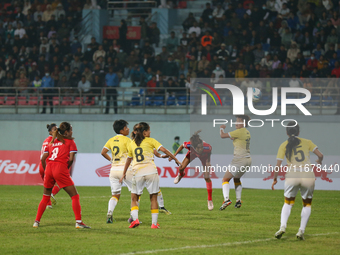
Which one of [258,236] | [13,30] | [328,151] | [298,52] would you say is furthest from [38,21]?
[258,236]

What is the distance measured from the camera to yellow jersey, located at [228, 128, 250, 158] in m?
14.8

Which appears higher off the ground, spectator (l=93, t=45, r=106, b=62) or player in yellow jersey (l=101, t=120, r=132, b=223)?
spectator (l=93, t=45, r=106, b=62)

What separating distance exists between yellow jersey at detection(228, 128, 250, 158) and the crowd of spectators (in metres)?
9.72

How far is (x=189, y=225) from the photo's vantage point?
11273 millimetres

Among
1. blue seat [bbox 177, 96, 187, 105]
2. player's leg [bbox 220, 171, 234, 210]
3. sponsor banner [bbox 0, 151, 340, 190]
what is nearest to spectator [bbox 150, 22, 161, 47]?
blue seat [bbox 177, 96, 187, 105]

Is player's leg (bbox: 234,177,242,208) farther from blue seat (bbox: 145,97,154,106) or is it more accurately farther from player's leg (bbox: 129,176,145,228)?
blue seat (bbox: 145,97,154,106)

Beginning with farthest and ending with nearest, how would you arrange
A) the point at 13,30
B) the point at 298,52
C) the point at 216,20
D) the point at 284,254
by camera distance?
the point at 13,30 → the point at 216,20 → the point at 298,52 → the point at 284,254

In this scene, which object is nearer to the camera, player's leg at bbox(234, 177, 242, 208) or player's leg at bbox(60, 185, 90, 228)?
player's leg at bbox(60, 185, 90, 228)

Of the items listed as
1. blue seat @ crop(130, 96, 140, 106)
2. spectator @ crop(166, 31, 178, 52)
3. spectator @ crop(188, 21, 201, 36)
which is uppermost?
spectator @ crop(188, 21, 201, 36)

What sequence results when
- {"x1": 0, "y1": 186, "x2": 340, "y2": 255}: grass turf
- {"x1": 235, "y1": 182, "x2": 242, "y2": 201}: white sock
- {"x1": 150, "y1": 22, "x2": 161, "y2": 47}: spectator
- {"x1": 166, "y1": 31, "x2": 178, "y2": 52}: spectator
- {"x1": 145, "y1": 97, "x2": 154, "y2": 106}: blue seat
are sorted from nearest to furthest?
{"x1": 0, "y1": 186, "x2": 340, "y2": 255}: grass turf, {"x1": 235, "y1": 182, "x2": 242, "y2": 201}: white sock, {"x1": 145, "y1": 97, "x2": 154, "y2": 106}: blue seat, {"x1": 166, "y1": 31, "x2": 178, "y2": 52}: spectator, {"x1": 150, "y1": 22, "x2": 161, "y2": 47}: spectator

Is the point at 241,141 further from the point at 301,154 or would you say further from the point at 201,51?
the point at 201,51

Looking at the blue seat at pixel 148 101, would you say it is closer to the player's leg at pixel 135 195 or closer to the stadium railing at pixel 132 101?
the stadium railing at pixel 132 101

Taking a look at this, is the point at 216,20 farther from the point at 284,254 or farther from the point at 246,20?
the point at 284,254

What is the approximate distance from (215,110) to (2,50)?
1315cm
